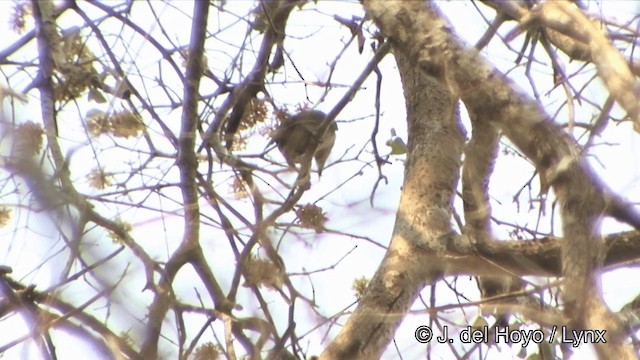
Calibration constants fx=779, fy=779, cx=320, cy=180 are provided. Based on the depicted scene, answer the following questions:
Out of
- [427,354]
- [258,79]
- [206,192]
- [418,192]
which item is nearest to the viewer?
[427,354]

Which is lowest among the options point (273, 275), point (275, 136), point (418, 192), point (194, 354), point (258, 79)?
point (194, 354)

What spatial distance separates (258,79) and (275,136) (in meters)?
0.15

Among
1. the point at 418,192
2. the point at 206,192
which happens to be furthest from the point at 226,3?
the point at 418,192

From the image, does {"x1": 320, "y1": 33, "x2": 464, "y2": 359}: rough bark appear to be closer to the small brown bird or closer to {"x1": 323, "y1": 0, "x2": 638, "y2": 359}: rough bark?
{"x1": 323, "y1": 0, "x2": 638, "y2": 359}: rough bark

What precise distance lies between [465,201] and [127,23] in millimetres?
798

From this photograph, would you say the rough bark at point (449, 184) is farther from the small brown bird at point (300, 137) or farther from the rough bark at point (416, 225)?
the small brown bird at point (300, 137)

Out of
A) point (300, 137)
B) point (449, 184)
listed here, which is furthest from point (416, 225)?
point (300, 137)

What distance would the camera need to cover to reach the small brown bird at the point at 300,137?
1.61m

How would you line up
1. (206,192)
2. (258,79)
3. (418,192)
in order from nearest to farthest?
(418,192) → (206,192) → (258,79)

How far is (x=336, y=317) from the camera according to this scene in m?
1.21

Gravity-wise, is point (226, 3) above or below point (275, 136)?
above

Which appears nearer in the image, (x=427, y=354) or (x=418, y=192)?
(x=427, y=354)

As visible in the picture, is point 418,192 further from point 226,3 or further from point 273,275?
point 226,3

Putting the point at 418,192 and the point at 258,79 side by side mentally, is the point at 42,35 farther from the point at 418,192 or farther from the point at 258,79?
the point at 418,192
